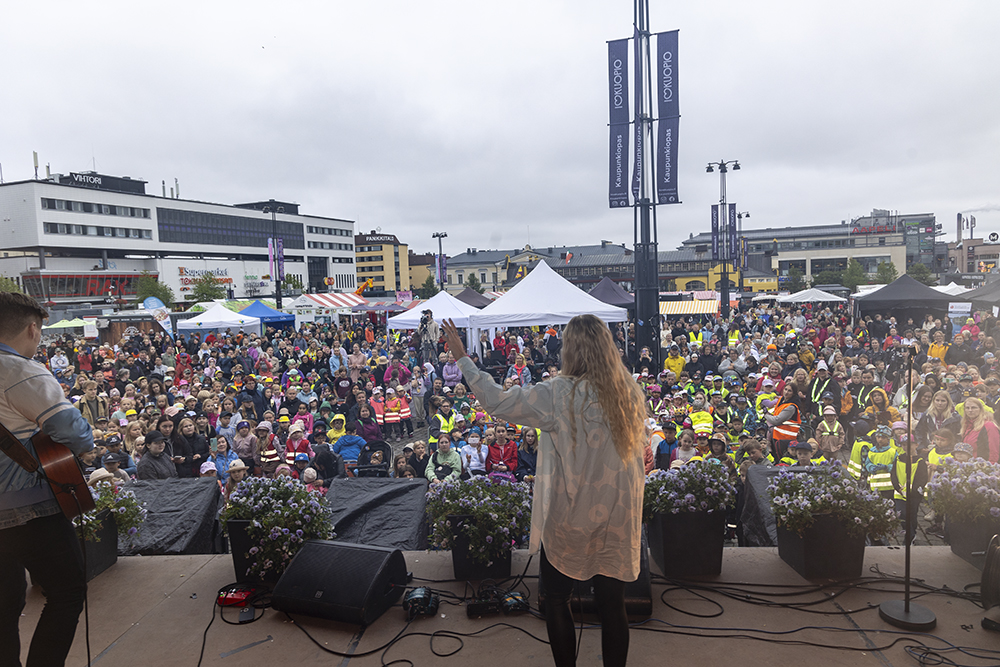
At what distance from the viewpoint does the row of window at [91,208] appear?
60.9 meters

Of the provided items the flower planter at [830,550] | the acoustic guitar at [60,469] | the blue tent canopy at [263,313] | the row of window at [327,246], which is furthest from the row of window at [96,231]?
the flower planter at [830,550]

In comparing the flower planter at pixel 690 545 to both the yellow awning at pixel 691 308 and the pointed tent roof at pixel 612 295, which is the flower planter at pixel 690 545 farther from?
the yellow awning at pixel 691 308

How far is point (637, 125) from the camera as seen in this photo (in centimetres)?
1393

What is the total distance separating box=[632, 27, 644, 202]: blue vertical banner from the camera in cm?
1375

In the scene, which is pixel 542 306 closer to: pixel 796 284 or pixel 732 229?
pixel 732 229

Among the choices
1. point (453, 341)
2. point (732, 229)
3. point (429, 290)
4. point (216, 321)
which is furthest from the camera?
point (429, 290)

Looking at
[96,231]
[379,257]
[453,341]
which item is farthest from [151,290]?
[453,341]

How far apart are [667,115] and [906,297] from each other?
1178 centimetres

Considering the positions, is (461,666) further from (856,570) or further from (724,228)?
(724,228)

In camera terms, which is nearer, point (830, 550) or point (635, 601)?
point (635, 601)

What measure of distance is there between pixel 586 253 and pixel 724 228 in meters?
67.2

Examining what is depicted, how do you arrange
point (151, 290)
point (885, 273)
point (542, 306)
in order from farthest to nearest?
point (885, 273) → point (151, 290) → point (542, 306)

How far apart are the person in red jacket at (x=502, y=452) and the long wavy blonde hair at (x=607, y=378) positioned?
5.33m

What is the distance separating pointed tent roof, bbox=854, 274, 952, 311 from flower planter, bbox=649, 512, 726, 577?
19.4 metres
